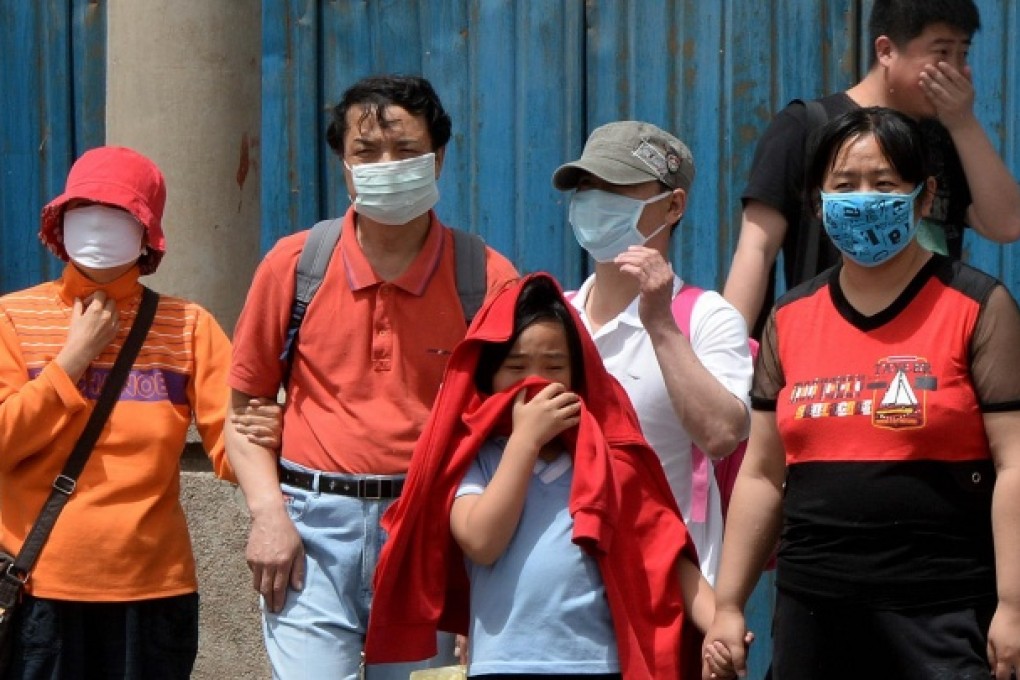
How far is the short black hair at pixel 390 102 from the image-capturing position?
15.2ft

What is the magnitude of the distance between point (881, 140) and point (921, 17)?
2.78 feet

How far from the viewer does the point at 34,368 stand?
490 centimetres

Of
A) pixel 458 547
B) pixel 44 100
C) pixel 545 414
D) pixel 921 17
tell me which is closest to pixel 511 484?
pixel 545 414

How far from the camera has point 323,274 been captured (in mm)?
4617

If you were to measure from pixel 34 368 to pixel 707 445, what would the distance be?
5.78ft

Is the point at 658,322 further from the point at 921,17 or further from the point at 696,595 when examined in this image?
the point at 921,17

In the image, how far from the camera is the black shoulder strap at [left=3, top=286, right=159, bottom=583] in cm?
478

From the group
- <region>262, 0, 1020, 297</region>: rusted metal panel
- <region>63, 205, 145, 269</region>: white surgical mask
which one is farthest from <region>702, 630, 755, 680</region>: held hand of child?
<region>262, 0, 1020, 297</region>: rusted metal panel

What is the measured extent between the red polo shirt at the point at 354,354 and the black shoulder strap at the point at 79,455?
1.38 ft

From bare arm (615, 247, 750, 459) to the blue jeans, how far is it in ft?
2.42

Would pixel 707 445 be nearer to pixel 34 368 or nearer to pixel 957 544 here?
pixel 957 544

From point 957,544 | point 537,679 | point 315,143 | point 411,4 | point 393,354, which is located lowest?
point 537,679

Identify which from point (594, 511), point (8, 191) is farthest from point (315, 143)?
point (594, 511)

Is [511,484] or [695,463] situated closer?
[511,484]
